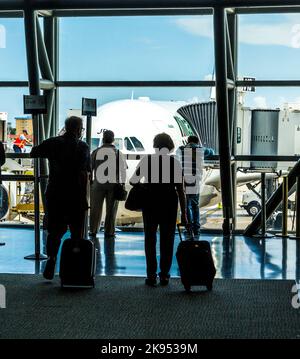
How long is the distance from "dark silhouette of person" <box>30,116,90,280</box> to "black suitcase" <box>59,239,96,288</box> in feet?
0.99

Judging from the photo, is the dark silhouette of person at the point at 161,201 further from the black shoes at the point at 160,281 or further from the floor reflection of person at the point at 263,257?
the floor reflection of person at the point at 263,257

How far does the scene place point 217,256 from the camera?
380 inches

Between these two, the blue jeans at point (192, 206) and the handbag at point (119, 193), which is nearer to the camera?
the handbag at point (119, 193)

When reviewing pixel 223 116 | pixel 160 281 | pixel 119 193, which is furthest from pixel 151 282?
pixel 223 116

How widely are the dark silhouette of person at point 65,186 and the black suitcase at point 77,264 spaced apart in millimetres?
302

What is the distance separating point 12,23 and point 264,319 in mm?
8311

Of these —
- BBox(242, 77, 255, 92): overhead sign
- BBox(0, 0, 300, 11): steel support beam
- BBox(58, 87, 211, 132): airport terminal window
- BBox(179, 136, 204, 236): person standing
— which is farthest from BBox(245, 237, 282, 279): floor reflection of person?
BBox(0, 0, 300, 11): steel support beam

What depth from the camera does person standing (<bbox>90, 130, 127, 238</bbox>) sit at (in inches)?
444

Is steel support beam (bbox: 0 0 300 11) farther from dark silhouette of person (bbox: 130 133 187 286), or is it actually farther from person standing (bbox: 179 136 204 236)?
dark silhouette of person (bbox: 130 133 187 286)

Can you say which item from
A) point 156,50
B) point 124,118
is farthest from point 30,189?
point 156,50

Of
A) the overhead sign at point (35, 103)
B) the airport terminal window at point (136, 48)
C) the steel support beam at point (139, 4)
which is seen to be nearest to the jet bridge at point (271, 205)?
the airport terminal window at point (136, 48)

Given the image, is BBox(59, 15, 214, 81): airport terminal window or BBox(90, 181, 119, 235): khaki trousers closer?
BBox(90, 181, 119, 235): khaki trousers

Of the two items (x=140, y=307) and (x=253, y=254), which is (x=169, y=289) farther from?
(x=253, y=254)

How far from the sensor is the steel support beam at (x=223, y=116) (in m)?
11.6
